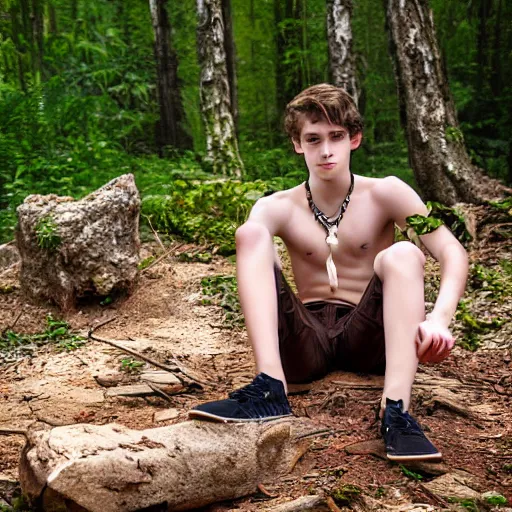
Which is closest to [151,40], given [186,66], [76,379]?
[186,66]

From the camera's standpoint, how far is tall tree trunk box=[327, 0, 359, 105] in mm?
8531

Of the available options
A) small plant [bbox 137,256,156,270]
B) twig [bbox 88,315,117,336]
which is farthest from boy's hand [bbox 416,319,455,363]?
small plant [bbox 137,256,156,270]

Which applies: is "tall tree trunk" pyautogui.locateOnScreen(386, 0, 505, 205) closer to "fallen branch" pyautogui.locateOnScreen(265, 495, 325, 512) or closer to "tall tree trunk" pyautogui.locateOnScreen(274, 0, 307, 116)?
"fallen branch" pyautogui.locateOnScreen(265, 495, 325, 512)

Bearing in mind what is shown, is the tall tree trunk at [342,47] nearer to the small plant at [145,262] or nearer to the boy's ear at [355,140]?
the small plant at [145,262]

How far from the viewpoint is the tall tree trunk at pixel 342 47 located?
336 inches

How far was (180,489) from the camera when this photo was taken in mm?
2221

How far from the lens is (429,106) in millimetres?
6680

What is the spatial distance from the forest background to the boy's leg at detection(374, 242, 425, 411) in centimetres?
372

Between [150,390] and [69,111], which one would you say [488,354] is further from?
[69,111]

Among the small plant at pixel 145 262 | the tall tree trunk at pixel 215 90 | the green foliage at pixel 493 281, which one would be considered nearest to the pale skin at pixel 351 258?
the green foliage at pixel 493 281

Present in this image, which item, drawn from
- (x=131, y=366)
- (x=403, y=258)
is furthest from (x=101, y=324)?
(x=403, y=258)

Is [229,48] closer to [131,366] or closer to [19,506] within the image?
[131,366]

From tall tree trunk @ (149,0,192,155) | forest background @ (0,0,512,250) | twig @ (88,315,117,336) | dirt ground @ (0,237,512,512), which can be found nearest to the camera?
dirt ground @ (0,237,512,512)

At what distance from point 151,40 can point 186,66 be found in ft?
2.87
